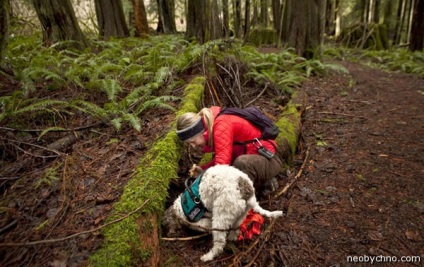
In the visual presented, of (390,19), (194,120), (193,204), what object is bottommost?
(193,204)

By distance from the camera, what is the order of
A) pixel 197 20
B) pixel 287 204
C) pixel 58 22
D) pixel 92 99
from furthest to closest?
pixel 197 20 → pixel 58 22 → pixel 92 99 → pixel 287 204

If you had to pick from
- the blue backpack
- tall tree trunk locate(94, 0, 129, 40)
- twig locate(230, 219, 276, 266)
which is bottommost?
twig locate(230, 219, 276, 266)

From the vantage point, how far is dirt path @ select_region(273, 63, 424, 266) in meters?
2.97

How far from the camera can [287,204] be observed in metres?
3.76

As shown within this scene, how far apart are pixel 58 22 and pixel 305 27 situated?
8.32 m

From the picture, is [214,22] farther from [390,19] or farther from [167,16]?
[390,19]

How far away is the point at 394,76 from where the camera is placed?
10398 millimetres

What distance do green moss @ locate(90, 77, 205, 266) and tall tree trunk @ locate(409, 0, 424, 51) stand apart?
15612mm

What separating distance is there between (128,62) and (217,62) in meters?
2.34

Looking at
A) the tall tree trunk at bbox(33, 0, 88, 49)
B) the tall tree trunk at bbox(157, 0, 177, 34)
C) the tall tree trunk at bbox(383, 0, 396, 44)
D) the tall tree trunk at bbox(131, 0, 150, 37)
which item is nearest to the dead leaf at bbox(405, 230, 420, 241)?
the tall tree trunk at bbox(33, 0, 88, 49)

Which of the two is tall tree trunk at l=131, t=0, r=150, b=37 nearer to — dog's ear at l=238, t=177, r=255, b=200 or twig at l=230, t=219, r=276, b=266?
dog's ear at l=238, t=177, r=255, b=200

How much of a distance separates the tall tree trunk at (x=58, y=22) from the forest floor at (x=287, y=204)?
4.97m

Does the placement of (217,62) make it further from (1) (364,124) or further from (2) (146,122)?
(1) (364,124)

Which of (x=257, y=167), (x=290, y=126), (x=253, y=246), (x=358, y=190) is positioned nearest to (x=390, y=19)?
(x=290, y=126)
